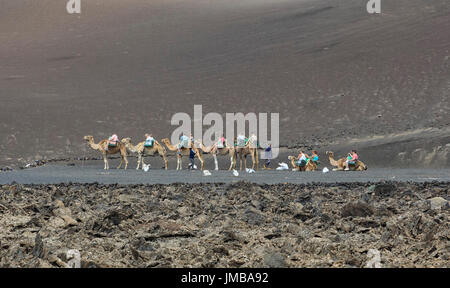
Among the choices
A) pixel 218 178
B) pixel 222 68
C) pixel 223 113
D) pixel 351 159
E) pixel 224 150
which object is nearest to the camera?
pixel 218 178

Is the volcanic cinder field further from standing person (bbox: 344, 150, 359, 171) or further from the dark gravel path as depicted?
standing person (bbox: 344, 150, 359, 171)

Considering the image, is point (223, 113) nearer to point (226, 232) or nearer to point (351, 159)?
point (351, 159)

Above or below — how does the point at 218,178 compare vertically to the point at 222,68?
below

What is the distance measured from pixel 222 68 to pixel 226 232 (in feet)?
211

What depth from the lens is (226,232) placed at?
39.0 ft

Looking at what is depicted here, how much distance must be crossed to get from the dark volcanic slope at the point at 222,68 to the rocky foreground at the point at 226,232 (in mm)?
36862

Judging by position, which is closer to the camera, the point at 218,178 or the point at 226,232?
the point at 226,232

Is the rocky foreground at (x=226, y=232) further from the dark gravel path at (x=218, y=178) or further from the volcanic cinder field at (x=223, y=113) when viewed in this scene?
the dark gravel path at (x=218, y=178)

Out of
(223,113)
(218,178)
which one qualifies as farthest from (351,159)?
(223,113)

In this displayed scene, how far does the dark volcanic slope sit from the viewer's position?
59.2 meters

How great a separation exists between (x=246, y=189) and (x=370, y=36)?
57.8 meters

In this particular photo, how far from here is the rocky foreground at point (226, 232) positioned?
404 inches

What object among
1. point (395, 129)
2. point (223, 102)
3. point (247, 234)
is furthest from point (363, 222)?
point (223, 102)

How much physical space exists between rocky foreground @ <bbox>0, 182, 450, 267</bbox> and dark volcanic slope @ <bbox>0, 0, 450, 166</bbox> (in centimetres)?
3686
